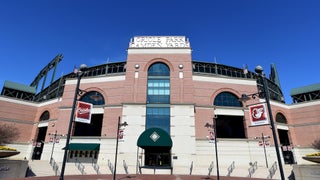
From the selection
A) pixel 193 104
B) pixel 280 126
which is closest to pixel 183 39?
pixel 193 104

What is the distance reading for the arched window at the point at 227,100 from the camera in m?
32.6

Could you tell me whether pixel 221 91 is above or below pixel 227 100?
above

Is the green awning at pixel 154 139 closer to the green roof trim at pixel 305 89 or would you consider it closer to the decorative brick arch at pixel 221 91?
the decorative brick arch at pixel 221 91

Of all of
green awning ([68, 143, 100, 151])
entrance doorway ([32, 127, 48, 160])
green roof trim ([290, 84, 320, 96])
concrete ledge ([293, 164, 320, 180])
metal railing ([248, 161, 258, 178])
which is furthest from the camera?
green roof trim ([290, 84, 320, 96])

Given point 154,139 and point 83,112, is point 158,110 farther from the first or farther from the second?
point 83,112

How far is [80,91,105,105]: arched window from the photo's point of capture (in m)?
33.0

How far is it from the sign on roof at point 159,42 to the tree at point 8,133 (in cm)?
2841

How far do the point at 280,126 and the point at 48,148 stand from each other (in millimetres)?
43218

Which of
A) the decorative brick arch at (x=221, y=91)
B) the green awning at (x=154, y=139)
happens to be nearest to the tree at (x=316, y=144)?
the decorative brick arch at (x=221, y=91)

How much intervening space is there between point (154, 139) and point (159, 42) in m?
17.8

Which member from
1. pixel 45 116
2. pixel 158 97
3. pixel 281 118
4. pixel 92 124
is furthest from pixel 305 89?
pixel 45 116

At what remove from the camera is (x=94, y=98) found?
109 feet

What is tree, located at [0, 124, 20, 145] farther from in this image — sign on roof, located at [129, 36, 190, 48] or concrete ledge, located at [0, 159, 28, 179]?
sign on roof, located at [129, 36, 190, 48]

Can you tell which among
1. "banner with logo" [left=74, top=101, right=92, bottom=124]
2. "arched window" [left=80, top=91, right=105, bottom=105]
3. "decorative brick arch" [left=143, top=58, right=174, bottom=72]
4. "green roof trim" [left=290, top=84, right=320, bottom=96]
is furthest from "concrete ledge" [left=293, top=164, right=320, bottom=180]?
"green roof trim" [left=290, top=84, right=320, bottom=96]
